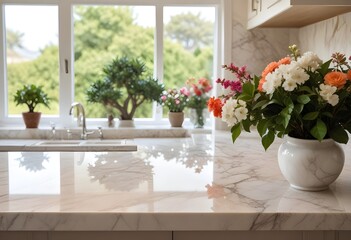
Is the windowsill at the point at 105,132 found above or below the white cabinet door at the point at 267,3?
below

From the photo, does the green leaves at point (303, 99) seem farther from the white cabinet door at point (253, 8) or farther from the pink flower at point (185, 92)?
the pink flower at point (185, 92)

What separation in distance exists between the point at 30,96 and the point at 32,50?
0.46 meters

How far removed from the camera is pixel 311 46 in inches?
107

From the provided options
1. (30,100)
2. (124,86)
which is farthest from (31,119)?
(124,86)

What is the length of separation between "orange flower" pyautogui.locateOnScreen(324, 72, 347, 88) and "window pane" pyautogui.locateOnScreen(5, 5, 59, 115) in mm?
2554

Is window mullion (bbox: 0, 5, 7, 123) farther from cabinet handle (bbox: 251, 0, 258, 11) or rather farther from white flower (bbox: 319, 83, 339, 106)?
white flower (bbox: 319, 83, 339, 106)

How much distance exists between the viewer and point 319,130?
4.07ft

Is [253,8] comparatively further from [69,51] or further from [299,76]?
[299,76]

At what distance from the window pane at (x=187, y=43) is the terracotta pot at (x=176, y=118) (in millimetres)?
333

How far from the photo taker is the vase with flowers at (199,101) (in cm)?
316

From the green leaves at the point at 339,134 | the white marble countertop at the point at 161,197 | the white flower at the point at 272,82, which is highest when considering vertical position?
the white flower at the point at 272,82

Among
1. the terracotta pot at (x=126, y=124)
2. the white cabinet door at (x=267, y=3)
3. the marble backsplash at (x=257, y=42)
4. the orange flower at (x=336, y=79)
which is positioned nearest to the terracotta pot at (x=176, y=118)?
the terracotta pot at (x=126, y=124)

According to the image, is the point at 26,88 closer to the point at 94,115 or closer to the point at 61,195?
the point at 94,115

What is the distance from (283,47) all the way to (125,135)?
4.38ft
